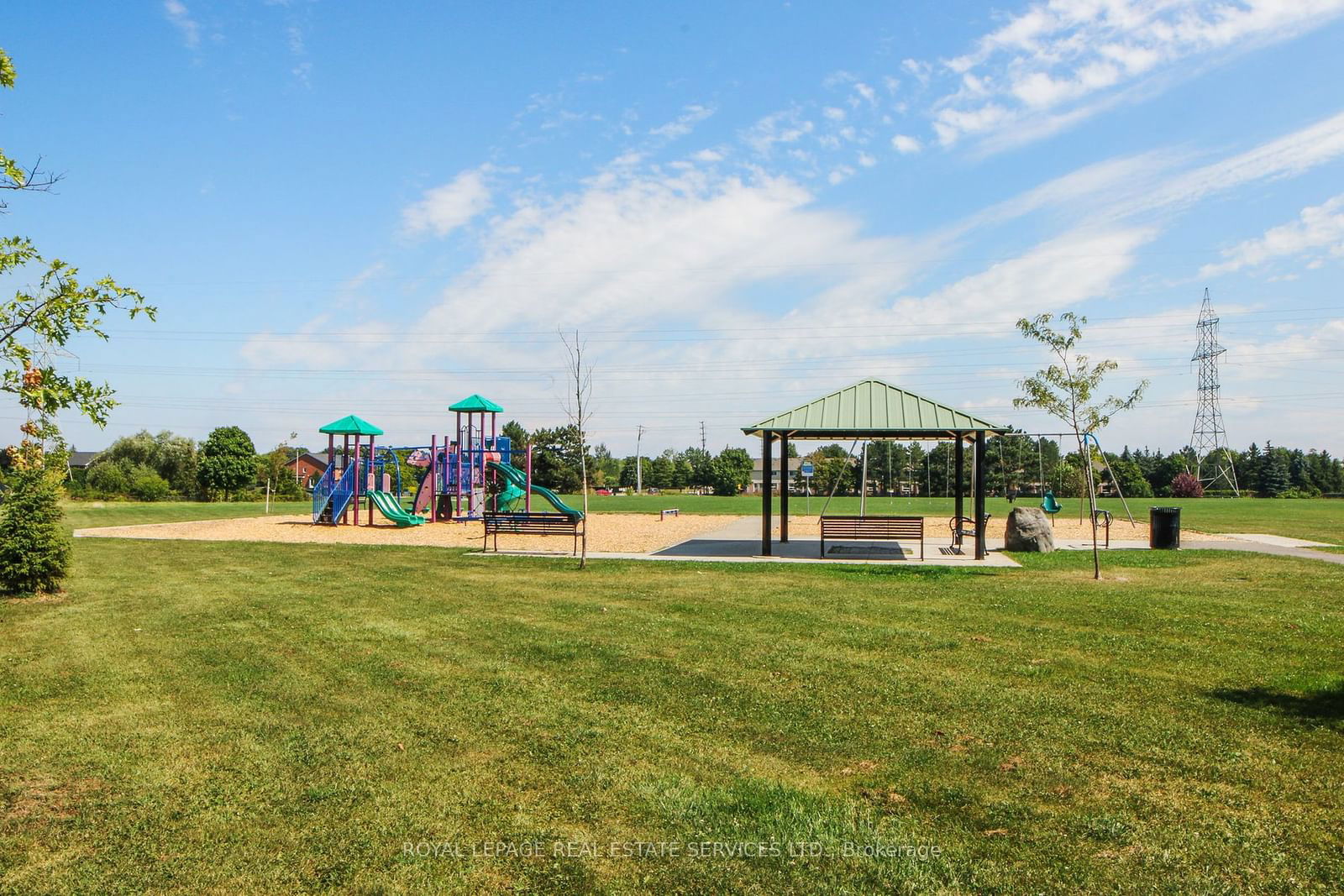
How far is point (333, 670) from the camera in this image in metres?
7.18

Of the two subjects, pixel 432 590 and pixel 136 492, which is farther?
pixel 136 492

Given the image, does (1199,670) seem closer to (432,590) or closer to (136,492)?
(432,590)

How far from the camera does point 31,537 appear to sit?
11141 millimetres

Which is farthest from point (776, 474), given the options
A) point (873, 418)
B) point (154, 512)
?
point (873, 418)

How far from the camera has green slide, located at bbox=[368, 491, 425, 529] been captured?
87.9 feet

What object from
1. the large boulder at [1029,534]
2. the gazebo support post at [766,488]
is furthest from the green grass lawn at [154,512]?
the large boulder at [1029,534]

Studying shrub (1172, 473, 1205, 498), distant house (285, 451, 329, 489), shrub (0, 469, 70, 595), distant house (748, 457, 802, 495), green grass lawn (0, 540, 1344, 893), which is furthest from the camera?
distant house (285, 451, 329, 489)

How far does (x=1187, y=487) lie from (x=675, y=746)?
69.8m

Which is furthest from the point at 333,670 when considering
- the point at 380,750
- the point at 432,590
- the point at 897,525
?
the point at 897,525

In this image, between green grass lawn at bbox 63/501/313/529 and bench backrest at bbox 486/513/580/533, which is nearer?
bench backrest at bbox 486/513/580/533

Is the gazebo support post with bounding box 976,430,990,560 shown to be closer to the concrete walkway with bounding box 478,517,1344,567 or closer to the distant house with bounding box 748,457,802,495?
the concrete walkway with bounding box 478,517,1344,567

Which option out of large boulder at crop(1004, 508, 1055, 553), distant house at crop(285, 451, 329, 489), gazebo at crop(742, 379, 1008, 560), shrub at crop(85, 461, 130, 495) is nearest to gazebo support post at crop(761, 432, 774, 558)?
gazebo at crop(742, 379, 1008, 560)

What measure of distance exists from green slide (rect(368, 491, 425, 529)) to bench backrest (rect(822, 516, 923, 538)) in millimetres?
15427

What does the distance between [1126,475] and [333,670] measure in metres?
68.6
